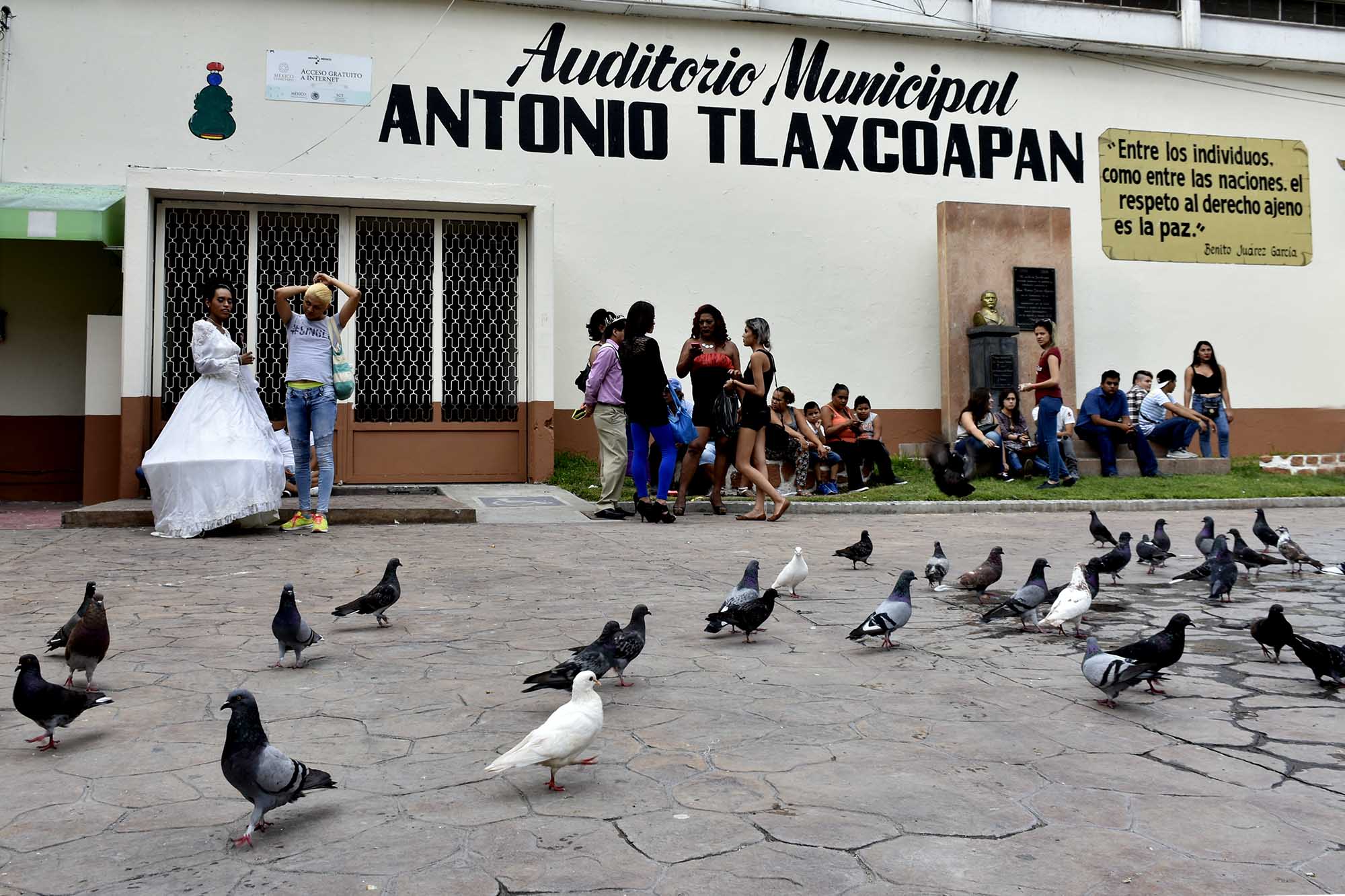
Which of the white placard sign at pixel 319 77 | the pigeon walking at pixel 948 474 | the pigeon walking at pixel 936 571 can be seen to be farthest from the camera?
the white placard sign at pixel 319 77

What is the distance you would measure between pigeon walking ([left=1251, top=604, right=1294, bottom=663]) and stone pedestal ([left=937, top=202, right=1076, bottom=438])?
11444 millimetres

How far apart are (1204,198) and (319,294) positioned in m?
14.6

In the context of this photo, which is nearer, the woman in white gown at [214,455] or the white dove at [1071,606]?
the white dove at [1071,606]

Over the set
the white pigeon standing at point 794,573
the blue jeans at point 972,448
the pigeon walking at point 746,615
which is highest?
the blue jeans at point 972,448

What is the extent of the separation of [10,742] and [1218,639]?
482 cm

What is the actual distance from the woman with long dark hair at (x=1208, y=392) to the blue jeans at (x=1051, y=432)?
9.91 feet

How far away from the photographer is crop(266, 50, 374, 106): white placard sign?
14055mm

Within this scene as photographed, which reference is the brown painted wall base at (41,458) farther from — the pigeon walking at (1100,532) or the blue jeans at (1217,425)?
the blue jeans at (1217,425)

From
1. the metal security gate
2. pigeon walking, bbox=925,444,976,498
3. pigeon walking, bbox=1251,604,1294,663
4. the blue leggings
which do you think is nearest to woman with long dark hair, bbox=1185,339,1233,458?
pigeon walking, bbox=925,444,976,498

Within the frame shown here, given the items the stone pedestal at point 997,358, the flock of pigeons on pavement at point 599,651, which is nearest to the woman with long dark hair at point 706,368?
the flock of pigeons on pavement at point 599,651

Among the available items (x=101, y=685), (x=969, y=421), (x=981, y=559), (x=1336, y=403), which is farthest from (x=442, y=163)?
(x=1336, y=403)

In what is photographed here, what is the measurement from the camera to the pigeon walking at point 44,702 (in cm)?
328

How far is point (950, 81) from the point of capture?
651 inches

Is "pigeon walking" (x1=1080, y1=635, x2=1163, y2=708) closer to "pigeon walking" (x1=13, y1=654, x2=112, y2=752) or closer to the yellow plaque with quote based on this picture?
"pigeon walking" (x1=13, y1=654, x2=112, y2=752)
